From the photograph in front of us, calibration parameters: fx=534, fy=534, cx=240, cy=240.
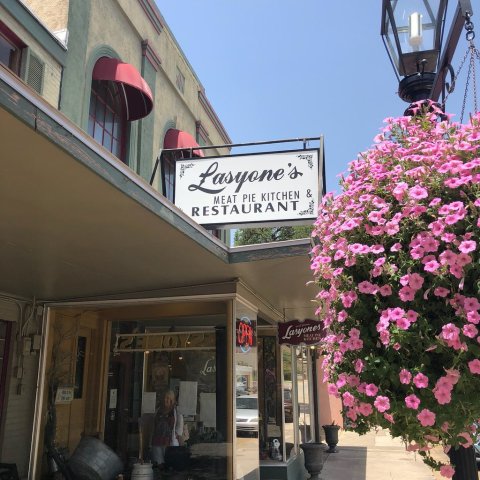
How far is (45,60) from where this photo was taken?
25.1 ft

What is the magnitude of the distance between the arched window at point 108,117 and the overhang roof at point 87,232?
308 centimetres

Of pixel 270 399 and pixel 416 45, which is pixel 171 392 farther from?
pixel 416 45

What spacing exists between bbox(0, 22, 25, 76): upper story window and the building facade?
0.02 m

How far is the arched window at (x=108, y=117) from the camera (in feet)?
30.1

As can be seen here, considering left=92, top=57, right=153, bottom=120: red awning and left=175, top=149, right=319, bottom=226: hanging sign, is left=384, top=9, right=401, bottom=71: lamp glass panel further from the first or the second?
left=92, top=57, right=153, bottom=120: red awning

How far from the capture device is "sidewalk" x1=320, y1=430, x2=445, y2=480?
1118cm

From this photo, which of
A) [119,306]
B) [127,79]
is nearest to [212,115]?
[127,79]

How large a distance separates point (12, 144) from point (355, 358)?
2216 mm

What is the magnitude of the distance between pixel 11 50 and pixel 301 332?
245 inches

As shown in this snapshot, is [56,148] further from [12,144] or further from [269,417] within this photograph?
[269,417]

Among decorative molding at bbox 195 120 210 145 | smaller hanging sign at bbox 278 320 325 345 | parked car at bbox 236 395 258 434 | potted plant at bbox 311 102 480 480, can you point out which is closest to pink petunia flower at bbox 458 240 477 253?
potted plant at bbox 311 102 480 480

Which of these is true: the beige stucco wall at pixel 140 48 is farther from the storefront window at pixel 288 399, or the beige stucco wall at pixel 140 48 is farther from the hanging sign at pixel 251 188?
the storefront window at pixel 288 399

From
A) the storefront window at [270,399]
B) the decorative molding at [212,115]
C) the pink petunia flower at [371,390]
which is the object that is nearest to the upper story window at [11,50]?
the storefront window at [270,399]

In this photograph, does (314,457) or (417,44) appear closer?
(417,44)
